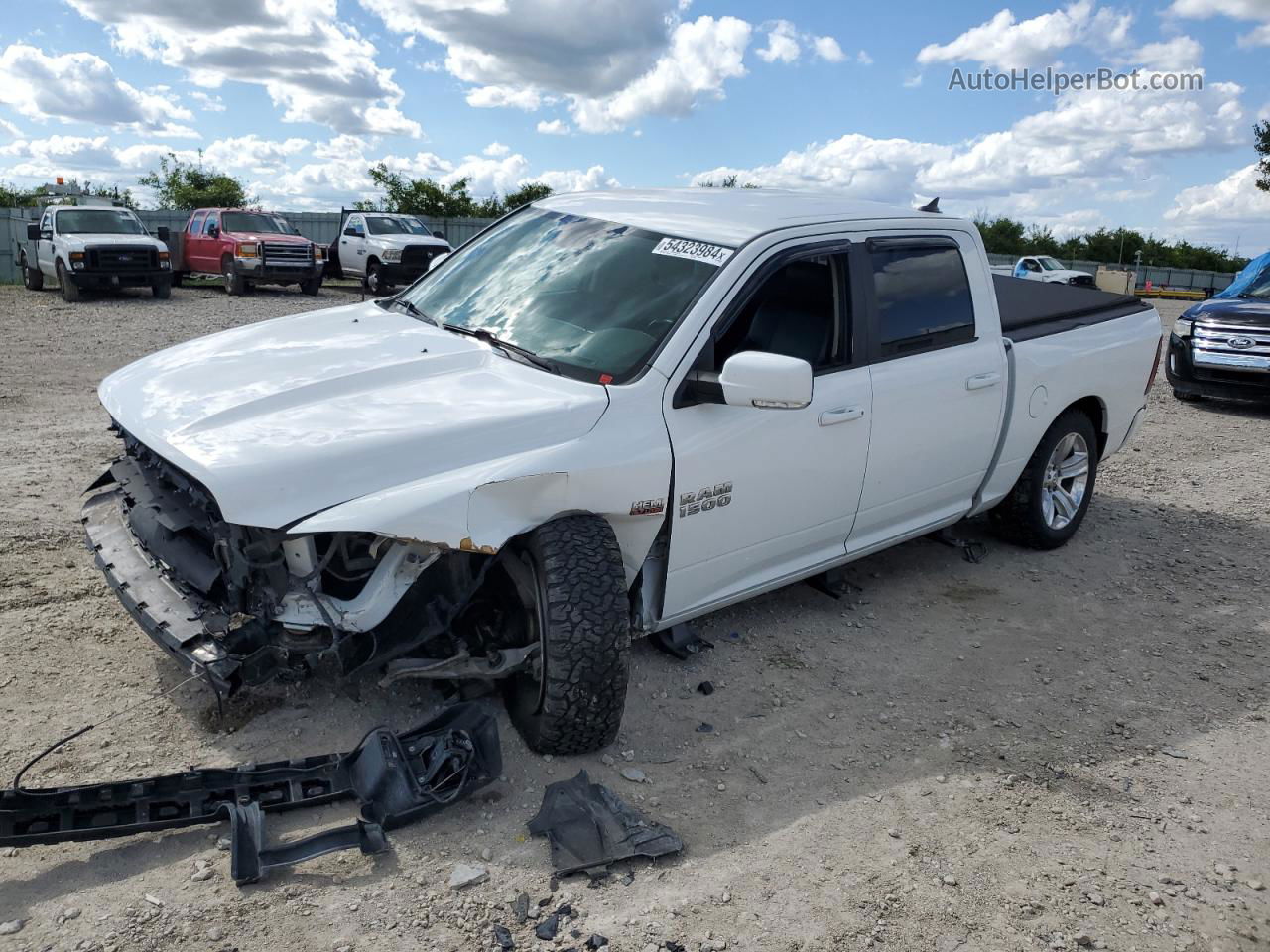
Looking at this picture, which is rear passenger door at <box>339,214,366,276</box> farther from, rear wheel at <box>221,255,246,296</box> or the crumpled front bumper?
the crumpled front bumper

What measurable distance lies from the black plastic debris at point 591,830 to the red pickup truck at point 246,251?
19.0 m

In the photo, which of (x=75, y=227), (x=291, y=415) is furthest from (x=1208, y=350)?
(x=75, y=227)

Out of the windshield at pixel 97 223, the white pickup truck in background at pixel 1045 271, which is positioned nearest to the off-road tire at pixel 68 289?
the windshield at pixel 97 223

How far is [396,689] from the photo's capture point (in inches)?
152

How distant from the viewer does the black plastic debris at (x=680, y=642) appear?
172 inches

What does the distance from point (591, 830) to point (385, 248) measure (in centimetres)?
A: 2016

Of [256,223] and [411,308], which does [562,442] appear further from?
[256,223]

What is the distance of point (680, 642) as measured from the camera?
4383mm

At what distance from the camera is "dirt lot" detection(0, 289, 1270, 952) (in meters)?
2.81

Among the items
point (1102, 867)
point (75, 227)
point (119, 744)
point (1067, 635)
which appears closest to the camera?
point (1102, 867)

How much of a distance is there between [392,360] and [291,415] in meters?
0.55

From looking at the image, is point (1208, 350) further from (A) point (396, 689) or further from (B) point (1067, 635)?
(A) point (396, 689)

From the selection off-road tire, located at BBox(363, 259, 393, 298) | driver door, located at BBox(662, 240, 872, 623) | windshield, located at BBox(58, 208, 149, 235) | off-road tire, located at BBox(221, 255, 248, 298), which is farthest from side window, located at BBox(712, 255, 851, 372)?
off-road tire, located at BBox(221, 255, 248, 298)

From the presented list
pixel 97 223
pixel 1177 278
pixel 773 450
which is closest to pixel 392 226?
pixel 97 223
